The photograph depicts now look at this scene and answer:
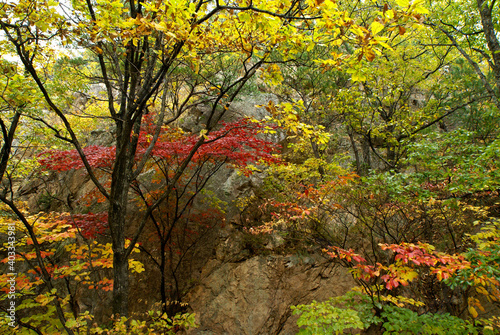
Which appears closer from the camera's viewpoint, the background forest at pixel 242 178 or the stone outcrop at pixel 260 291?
the background forest at pixel 242 178

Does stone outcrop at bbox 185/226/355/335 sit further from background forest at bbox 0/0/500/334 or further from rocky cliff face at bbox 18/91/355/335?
background forest at bbox 0/0/500/334

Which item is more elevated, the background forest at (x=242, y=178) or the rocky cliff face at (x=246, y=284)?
the background forest at (x=242, y=178)

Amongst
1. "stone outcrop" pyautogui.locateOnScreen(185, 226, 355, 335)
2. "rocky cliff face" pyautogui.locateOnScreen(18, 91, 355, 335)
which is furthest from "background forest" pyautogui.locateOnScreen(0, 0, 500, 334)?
"stone outcrop" pyautogui.locateOnScreen(185, 226, 355, 335)

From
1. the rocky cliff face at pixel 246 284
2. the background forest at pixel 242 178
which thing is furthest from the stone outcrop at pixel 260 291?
the background forest at pixel 242 178

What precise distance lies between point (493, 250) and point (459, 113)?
629 cm

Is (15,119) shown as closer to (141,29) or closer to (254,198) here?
(141,29)

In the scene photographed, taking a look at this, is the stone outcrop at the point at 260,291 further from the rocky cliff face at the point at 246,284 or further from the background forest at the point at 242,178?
the background forest at the point at 242,178

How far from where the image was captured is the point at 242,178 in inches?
308

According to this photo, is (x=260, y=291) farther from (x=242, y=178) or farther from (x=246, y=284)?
(x=242, y=178)

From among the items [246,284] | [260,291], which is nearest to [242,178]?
[246,284]

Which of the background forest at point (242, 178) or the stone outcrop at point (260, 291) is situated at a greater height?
the background forest at point (242, 178)

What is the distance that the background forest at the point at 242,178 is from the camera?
8.82ft

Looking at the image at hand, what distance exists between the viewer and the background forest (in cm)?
269

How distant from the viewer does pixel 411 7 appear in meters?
1.73
